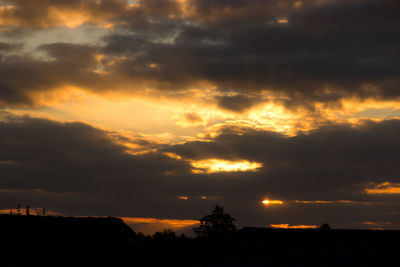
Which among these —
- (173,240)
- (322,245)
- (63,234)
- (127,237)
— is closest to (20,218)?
(63,234)

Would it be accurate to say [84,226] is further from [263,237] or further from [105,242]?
[263,237]

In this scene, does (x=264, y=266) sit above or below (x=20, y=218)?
below

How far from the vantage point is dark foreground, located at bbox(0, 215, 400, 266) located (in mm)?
39531

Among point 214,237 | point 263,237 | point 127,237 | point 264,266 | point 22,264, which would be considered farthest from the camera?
point 214,237

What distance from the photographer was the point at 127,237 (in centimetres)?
6303

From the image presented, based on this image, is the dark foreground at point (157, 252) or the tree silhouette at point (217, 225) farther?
the tree silhouette at point (217, 225)

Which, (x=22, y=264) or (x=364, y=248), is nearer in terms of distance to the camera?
(x=364, y=248)

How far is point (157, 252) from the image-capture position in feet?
173

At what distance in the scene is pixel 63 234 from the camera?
54.3 metres

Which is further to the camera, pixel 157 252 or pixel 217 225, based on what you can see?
pixel 217 225

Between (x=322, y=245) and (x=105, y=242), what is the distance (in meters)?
25.3

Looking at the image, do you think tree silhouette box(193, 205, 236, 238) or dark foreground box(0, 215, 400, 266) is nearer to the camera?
dark foreground box(0, 215, 400, 266)

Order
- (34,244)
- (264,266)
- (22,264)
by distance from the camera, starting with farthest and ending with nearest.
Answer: (34,244)
(22,264)
(264,266)

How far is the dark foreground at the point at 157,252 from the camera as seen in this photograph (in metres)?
39.5
